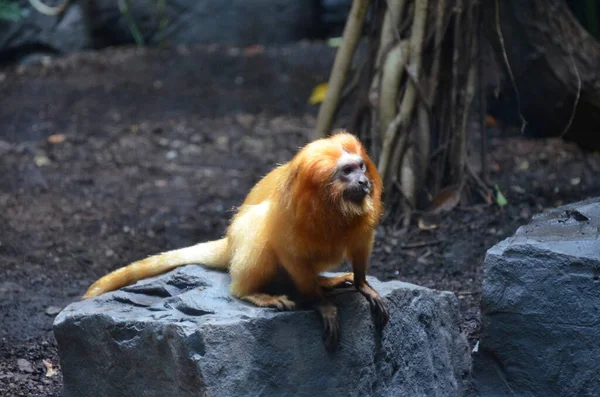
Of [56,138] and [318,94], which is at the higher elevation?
[318,94]

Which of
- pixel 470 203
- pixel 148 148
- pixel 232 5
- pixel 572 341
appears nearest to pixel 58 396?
pixel 572 341

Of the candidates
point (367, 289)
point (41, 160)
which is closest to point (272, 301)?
point (367, 289)

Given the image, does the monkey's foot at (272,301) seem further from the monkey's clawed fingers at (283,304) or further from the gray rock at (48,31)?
the gray rock at (48,31)

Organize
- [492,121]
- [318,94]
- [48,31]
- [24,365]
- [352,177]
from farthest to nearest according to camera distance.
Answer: [48,31]
[318,94]
[492,121]
[24,365]
[352,177]

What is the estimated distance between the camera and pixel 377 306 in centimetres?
386

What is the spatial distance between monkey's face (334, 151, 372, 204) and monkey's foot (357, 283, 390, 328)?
578mm

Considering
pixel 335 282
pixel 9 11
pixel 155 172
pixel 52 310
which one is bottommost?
pixel 155 172

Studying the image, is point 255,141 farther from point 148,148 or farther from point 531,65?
point 531,65

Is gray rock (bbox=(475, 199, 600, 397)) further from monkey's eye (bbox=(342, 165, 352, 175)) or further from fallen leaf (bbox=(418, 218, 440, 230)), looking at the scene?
fallen leaf (bbox=(418, 218, 440, 230))

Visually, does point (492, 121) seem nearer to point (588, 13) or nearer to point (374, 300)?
point (588, 13)

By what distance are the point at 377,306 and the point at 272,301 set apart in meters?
0.49

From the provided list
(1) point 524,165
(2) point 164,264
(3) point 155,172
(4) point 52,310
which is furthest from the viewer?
(3) point 155,172

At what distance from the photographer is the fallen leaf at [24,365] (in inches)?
182

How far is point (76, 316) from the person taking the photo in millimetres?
3875
